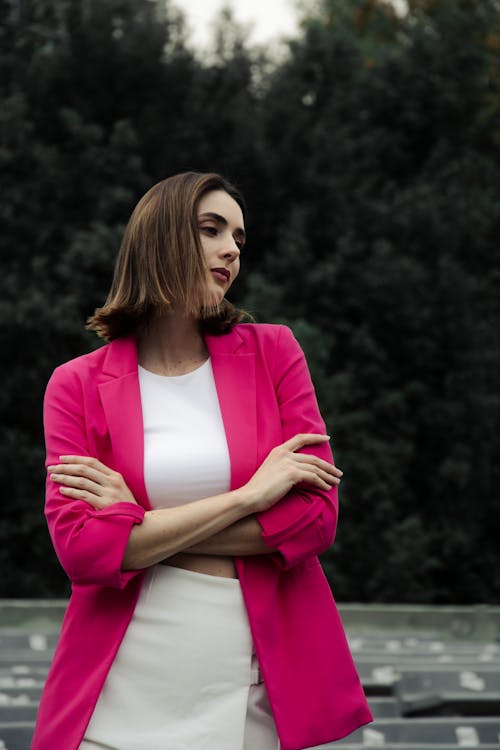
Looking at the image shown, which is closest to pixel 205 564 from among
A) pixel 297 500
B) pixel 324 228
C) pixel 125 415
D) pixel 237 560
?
pixel 237 560

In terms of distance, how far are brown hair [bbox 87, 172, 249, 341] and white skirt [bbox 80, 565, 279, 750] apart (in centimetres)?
54

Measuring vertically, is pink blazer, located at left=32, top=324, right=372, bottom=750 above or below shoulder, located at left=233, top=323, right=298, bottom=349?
below

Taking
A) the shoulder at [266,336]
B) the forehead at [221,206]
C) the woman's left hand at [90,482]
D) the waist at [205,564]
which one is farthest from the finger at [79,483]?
the forehead at [221,206]

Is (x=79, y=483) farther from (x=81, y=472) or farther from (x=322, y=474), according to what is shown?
(x=322, y=474)

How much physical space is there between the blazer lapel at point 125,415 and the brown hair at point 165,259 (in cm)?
10

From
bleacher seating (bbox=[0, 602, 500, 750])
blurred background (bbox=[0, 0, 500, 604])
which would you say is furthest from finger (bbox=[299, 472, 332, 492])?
blurred background (bbox=[0, 0, 500, 604])

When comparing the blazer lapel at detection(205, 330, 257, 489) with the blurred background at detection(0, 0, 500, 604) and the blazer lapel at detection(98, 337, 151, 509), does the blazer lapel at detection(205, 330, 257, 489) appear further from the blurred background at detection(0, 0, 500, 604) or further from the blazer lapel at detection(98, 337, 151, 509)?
the blurred background at detection(0, 0, 500, 604)

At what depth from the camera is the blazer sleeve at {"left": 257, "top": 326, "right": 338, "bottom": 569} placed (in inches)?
79.0

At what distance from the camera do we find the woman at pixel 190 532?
196 cm

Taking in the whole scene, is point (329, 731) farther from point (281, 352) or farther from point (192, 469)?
point (281, 352)

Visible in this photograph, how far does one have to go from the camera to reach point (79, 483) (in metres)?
2.01

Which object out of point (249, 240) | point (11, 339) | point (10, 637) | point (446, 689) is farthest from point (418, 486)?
point (446, 689)

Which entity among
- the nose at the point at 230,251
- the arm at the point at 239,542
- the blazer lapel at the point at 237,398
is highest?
the nose at the point at 230,251

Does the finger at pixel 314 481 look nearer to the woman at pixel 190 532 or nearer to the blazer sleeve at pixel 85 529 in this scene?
the woman at pixel 190 532
